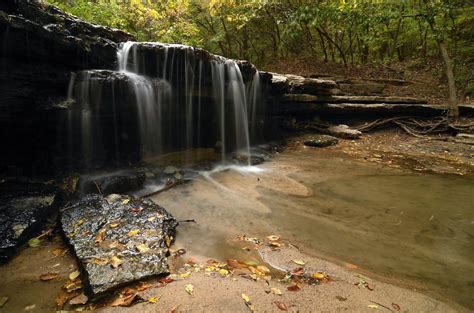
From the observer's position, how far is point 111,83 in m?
6.10

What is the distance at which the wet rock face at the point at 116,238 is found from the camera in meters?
2.75

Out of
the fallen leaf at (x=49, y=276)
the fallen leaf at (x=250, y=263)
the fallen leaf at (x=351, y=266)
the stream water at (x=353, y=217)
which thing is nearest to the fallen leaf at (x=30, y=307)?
the fallen leaf at (x=49, y=276)

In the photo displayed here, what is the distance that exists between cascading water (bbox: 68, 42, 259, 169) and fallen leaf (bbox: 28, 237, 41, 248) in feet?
9.10

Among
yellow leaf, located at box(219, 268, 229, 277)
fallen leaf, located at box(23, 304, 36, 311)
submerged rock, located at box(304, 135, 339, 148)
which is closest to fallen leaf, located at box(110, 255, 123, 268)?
fallen leaf, located at box(23, 304, 36, 311)

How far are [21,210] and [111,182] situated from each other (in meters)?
1.65

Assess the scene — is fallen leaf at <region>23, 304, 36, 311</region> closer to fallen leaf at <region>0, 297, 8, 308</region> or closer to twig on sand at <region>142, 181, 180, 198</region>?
fallen leaf at <region>0, 297, 8, 308</region>

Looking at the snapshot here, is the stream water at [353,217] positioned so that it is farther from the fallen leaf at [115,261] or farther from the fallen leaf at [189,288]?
the fallen leaf at [115,261]

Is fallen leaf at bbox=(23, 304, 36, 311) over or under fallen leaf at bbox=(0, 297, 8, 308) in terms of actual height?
over

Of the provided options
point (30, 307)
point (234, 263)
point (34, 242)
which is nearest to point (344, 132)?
point (234, 263)

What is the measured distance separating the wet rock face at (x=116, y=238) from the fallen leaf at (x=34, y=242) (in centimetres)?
32

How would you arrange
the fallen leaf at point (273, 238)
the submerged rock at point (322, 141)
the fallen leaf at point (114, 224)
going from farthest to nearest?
the submerged rock at point (322, 141) → the fallen leaf at point (273, 238) → the fallen leaf at point (114, 224)

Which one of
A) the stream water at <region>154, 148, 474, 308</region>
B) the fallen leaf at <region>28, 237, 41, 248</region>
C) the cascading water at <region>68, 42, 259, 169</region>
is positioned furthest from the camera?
the cascading water at <region>68, 42, 259, 169</region>

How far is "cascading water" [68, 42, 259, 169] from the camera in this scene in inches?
241

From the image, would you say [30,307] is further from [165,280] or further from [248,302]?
[248,302]
